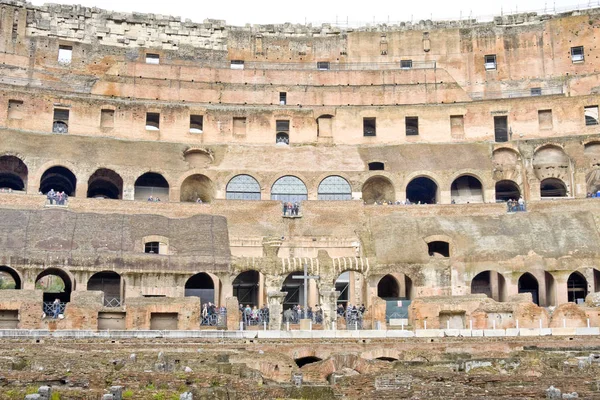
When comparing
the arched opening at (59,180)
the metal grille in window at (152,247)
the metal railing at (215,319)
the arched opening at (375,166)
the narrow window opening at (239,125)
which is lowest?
the metal railing at (215,319)

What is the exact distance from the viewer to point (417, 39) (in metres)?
57.5

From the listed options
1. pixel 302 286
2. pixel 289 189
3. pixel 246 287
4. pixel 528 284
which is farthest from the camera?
pixel 289 189

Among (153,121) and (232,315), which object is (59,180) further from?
(232,315)

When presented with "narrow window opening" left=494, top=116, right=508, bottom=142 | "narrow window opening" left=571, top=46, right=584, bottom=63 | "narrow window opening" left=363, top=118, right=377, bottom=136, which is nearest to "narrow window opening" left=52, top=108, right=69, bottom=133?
"narrow window opening" left=363, top=118, right=377, bottom=136

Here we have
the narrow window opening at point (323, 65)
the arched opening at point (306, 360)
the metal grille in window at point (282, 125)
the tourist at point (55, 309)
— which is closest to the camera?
the arched opening at point (306, 360)

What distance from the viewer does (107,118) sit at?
48844 mm

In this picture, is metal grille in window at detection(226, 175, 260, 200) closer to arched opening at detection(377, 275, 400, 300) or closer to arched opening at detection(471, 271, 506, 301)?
arched opening at detection(377, 275, 400, 300)

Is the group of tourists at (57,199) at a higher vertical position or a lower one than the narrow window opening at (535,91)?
lower

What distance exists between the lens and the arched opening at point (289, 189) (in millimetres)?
45719

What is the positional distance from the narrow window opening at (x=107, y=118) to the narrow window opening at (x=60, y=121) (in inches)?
92.3

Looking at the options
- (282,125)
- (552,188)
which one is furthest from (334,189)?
(552,188)

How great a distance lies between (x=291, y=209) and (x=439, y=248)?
356 inches

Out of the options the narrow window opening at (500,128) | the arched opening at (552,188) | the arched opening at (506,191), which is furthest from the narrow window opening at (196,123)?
the arched opening at (552,188)

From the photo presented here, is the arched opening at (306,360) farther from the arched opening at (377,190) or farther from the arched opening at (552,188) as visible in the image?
the arched opening at (552,188)
